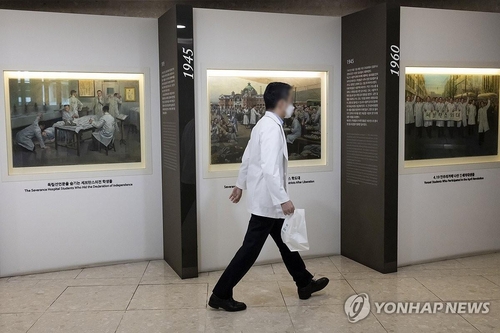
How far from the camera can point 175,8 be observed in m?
5.86

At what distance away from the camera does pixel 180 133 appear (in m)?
5.96

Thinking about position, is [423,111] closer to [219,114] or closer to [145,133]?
[219,114]

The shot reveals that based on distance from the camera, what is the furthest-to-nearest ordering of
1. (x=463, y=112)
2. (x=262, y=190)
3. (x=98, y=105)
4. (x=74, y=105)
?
(x=463, y=112) < (x=98, y=105) < (x=74, y=105) < (x=262, y=190)

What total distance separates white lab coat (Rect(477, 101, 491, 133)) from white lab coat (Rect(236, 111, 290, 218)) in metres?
3.34

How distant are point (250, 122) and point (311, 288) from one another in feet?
7.24

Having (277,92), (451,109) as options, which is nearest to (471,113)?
(451,109)

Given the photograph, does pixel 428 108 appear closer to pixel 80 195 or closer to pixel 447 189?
pixel 447 189

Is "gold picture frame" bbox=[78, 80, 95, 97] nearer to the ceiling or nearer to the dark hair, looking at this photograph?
the ceiling

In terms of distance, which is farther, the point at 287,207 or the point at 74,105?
the point at 74,105

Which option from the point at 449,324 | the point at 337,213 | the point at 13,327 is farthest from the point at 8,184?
the point at 449,324

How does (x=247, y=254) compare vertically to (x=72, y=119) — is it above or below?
below

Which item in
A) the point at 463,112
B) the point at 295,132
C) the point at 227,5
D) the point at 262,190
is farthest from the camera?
the point at 227,5

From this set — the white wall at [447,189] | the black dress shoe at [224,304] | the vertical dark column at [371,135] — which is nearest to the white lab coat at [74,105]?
the black dress shoe at [224,304]

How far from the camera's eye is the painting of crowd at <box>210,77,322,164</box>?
21.2 feet
